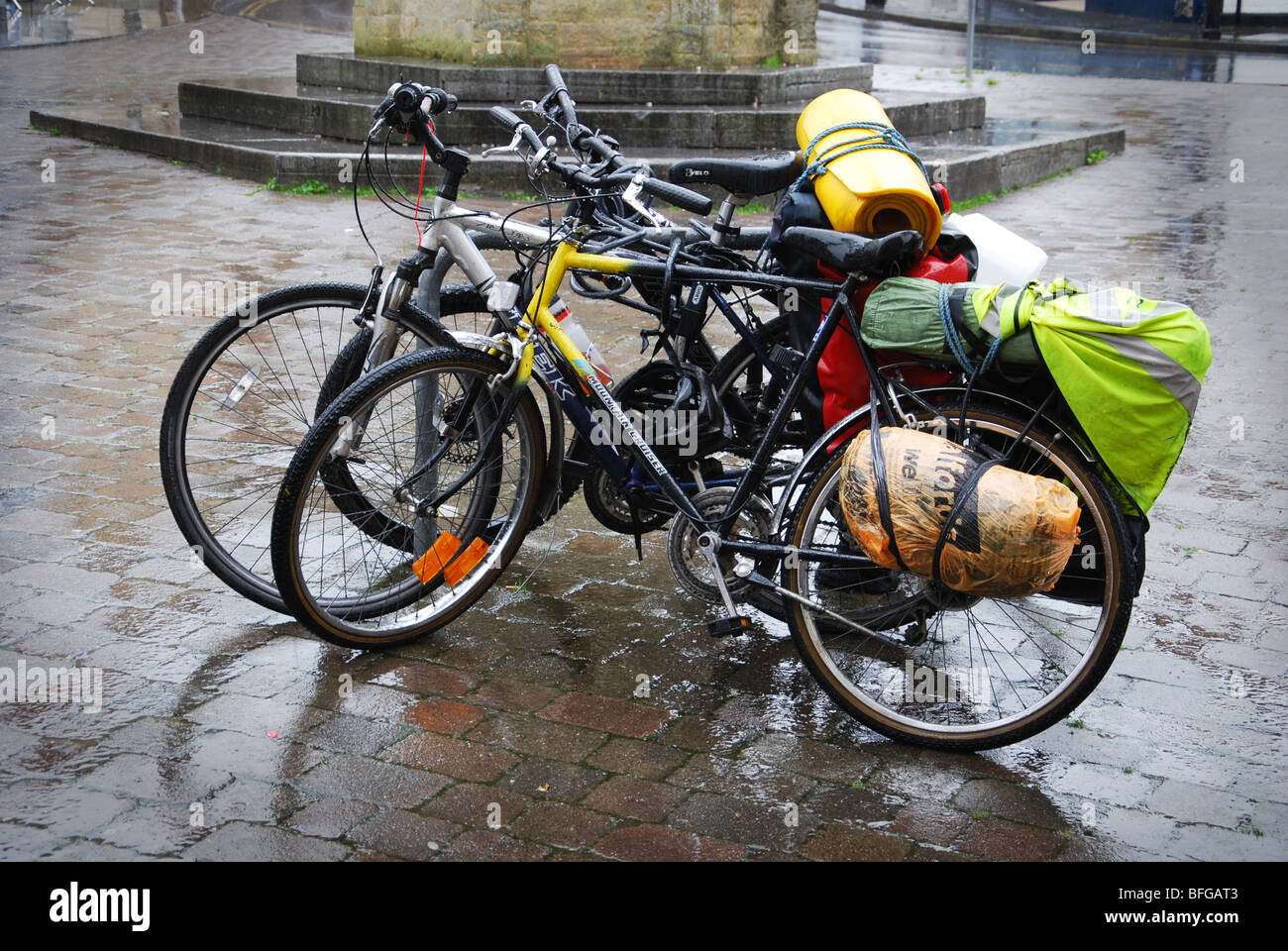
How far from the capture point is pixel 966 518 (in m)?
3.19

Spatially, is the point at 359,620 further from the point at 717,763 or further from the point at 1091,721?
the point at 1091,721

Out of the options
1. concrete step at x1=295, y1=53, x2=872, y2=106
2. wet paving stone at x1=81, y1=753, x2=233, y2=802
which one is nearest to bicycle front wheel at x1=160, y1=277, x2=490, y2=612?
wet paving stone at x1=81, y1=753, x2=233, y2=802

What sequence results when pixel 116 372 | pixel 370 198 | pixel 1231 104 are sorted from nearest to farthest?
pixel 116 372
pixel 370 198
pixel 1231 104

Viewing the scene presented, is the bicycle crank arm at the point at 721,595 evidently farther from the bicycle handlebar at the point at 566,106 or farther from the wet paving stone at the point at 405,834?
the bicycle handlebar at the point at 566,106

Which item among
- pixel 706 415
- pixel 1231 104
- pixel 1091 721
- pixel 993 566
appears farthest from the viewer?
pixel 1231 104

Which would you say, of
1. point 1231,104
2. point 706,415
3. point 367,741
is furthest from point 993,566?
point 1231,104

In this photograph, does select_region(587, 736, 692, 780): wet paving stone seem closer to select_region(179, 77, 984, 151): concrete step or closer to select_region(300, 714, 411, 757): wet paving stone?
select_region(300, 714, 411, 757): wet paving stone

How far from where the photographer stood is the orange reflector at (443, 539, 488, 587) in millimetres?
4031

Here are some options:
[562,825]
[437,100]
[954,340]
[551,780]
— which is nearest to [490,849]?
[562,825]

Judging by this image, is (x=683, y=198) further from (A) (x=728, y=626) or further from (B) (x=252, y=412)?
(B) (x=252, y=412)

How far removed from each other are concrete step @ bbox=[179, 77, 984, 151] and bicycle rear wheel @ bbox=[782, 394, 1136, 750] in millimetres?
7225

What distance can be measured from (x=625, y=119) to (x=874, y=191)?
8.00m

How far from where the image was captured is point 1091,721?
145 inches
